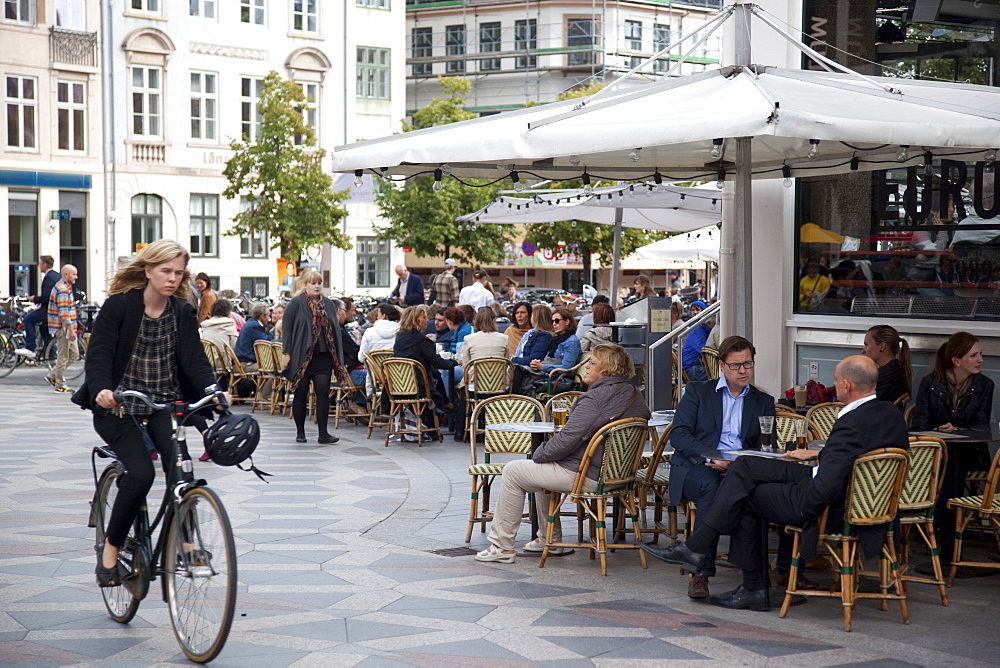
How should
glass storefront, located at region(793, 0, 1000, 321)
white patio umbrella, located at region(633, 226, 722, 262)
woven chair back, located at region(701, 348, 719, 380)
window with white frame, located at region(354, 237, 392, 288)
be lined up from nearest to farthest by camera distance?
1. glass storefront, located at region(793, 0, 1000, 321)
2. woven chair back, located at region(701, 348, 719, 380)
3. white patio umbrella, located at region(633, 226, 722, 262)
4. window with white frame, located at region(354, 237, 392, 288)

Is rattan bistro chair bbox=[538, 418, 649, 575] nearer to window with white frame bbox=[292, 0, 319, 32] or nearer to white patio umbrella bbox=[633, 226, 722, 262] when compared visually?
white patio umbrella bbox=[633, 226, 722, 262]

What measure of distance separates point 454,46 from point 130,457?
59674 mm

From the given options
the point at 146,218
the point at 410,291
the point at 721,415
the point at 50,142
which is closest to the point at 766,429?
the point at 721,415

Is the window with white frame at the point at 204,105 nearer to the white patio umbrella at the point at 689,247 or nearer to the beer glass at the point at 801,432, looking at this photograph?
the white patio umbrella at the point at 689,247

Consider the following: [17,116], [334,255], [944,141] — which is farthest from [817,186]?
[334,255]

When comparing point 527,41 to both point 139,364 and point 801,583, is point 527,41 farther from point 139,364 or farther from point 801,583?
point 139,364

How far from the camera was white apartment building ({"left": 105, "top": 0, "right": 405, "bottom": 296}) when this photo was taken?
39.0 meters

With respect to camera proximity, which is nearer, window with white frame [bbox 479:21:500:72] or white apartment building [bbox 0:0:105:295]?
white apartment building [bbox 0:0:105:295]

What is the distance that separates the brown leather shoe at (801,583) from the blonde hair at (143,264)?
3.67 m

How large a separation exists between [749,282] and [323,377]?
20.9 feet

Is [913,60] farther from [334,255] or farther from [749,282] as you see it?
[334,255]

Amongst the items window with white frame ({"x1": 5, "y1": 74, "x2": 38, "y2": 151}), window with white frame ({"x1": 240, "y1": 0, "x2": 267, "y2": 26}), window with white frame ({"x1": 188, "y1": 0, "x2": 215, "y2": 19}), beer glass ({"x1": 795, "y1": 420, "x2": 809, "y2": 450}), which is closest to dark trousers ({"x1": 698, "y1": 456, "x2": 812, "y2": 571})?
beer glass ({"x1": 795, "y1": 420, "x2": 809, "y2": 450})

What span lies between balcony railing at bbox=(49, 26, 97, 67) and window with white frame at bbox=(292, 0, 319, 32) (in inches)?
312

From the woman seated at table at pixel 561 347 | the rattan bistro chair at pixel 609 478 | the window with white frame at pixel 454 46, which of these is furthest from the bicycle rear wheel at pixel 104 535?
the window with white frame at pixel 454 46
